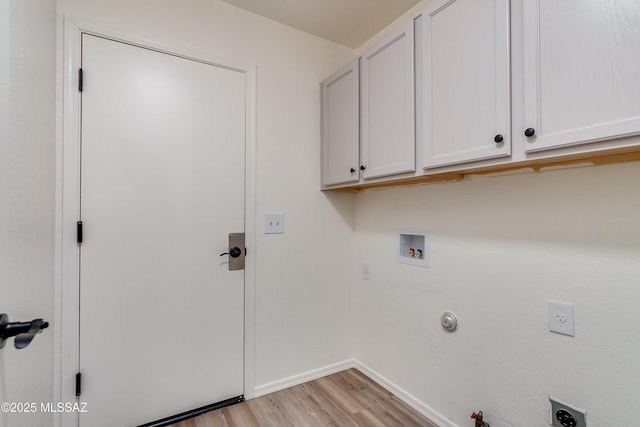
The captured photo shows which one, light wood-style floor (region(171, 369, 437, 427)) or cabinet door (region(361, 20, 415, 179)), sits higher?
cabinet door (region(361, 20, 415, 179))

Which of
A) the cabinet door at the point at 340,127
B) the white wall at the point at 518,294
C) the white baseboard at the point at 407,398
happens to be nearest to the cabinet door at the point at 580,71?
the white wall at the point at 518,294

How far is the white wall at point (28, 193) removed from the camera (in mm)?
854

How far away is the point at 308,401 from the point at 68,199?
171 centimetres

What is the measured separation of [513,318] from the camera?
4.22 feet

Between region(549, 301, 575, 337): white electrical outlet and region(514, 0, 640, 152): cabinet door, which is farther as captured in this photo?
region(549, 301, 575, 337): white electrical outlet

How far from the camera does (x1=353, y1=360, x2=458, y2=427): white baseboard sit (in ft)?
5.15

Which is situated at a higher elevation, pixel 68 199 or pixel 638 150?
pixel 638 150

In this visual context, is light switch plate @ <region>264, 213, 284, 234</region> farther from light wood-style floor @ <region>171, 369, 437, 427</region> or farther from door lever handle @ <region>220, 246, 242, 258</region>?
light wood-style floor @ <region>171, 369, 437, 427</region>

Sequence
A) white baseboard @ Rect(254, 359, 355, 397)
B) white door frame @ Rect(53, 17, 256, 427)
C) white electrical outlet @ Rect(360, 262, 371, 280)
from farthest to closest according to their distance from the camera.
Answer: white electrical outlet @ Rect(360, 262, 371, 280)
white baseboard @ Rect(254, 359, 355, 397)
white door frame @ Rect(53, 17, 256, 427)

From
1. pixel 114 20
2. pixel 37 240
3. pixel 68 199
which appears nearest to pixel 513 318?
pixel 37 240

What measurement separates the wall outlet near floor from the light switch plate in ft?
5.12

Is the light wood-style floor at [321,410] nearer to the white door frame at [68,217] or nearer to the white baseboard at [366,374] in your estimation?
the white baseboard at [366,374]

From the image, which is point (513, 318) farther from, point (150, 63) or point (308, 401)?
point (150, 63)

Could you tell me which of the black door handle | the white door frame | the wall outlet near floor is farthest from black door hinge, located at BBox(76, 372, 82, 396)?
the wall outlet near floor
